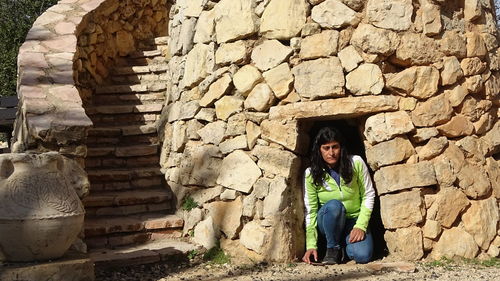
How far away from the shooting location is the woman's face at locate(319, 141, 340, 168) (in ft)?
15.1

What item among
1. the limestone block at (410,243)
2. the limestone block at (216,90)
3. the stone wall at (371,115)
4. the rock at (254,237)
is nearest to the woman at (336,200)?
the stone wall at (371,115)

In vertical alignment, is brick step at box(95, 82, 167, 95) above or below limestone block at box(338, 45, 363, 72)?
below

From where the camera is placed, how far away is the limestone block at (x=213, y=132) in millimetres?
5027

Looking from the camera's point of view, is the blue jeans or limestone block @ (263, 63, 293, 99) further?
limestone block @ (263, 63, 293, 99)

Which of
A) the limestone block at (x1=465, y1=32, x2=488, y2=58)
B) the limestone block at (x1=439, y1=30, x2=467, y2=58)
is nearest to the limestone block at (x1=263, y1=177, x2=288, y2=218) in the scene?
the limestone block at (x1=439, y1=30, x2=467, y2=58)

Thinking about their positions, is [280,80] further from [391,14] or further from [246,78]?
[391,14]

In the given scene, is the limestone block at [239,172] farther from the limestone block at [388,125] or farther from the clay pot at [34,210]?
the clay pot at [34,210]

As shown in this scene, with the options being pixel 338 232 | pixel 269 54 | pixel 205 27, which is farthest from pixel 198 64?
pixel 338 232

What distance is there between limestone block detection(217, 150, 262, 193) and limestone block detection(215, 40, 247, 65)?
77cm

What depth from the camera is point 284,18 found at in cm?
477

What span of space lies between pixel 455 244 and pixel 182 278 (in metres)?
2.04

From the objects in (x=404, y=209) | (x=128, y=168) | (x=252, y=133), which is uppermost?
(x=252, y=133)

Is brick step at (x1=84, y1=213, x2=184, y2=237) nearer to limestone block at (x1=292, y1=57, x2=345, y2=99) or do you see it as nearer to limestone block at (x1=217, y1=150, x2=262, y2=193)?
limestone block at (x1=217, y1=150, x2=262, y2=193)

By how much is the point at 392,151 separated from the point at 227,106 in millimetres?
1401
